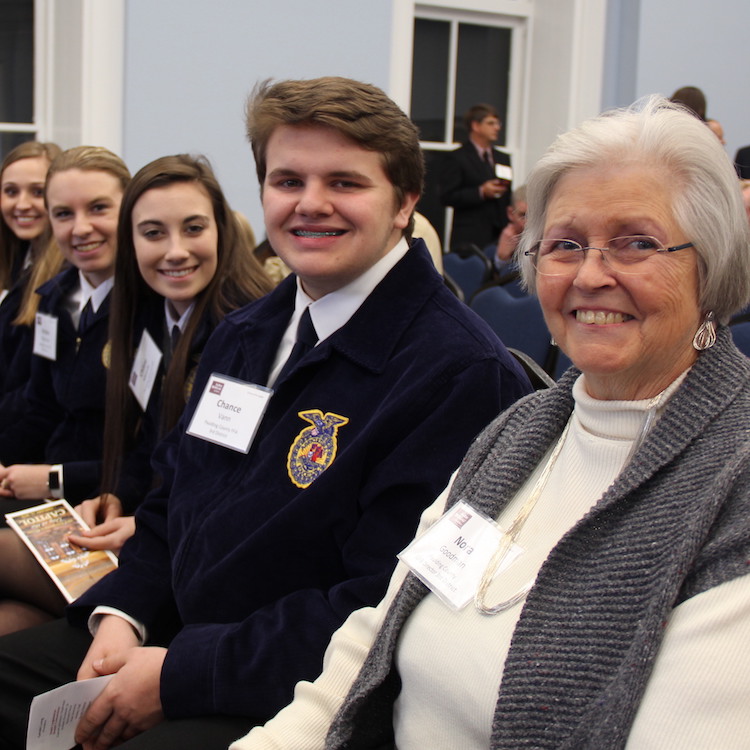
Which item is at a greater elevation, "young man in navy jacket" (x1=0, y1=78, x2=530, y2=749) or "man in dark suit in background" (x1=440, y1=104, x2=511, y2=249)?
"man in dark suit in background" (x1=440, y1=104, x2=511, y2=249)

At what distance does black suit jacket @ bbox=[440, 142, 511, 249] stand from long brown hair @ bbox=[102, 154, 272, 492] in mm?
4212

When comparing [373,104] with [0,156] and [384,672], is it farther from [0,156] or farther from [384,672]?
[0,156]

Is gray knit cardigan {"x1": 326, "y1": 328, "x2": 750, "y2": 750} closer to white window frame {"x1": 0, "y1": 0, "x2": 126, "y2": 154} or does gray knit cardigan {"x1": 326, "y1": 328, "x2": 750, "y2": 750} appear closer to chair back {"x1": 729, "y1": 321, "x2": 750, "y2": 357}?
chair back {"x1": 729, "y1": 321, "x2": 750, "y2": 357}

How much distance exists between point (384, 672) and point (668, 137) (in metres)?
0.79

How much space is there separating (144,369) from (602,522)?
5.41 feet

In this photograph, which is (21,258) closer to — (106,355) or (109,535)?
(106,355)

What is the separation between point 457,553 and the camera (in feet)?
4.26

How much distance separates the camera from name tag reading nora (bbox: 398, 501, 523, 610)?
1251 mm

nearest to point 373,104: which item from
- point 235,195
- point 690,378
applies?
point 690,378

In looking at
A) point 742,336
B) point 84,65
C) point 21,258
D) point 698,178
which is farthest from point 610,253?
point 84,65

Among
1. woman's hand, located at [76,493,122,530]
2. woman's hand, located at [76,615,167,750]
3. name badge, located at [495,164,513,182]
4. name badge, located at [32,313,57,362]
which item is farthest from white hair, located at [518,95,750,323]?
name badge, located at [495,164,513,182]

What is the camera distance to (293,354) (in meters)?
1.79

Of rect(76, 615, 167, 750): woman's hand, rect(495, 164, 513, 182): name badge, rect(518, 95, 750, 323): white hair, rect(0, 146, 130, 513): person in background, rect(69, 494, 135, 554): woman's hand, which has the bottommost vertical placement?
rect(76, 615, 167, 750): woman's hand

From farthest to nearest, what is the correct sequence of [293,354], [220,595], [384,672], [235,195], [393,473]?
[235,195]
[293,354]
[220,595]
[393,473]
[384,672]
